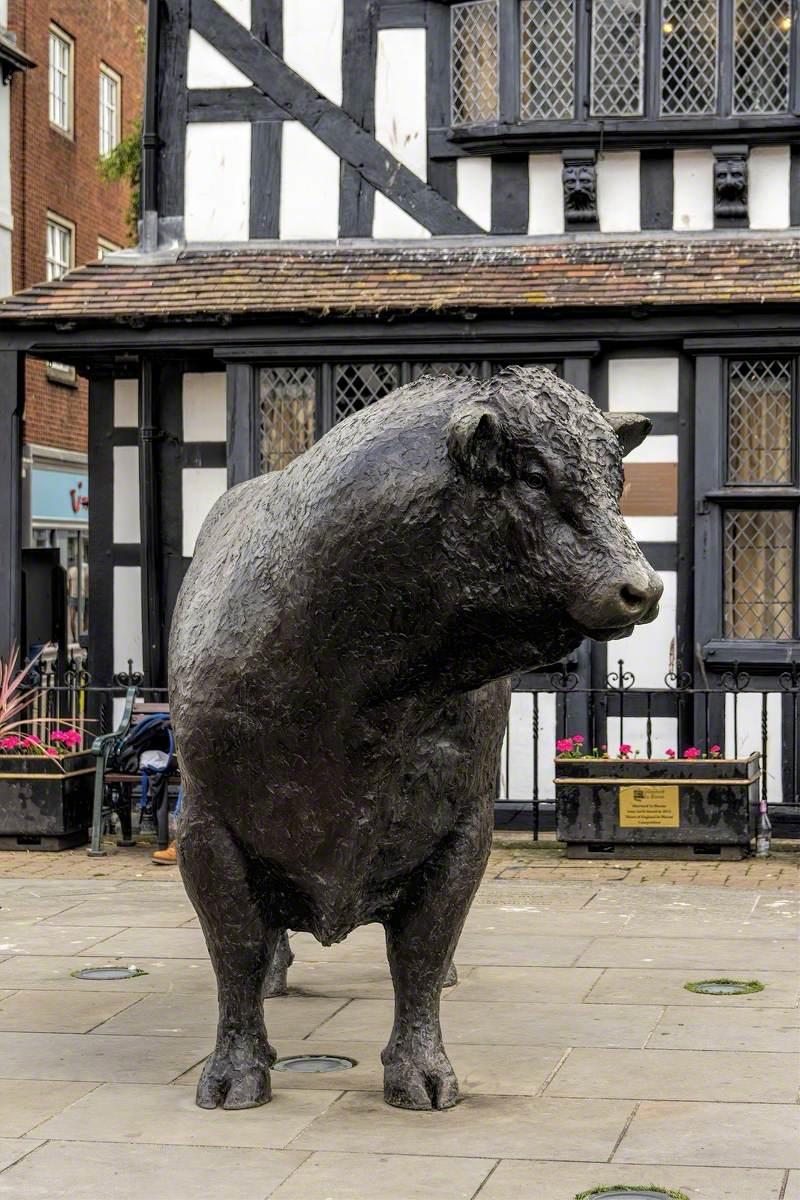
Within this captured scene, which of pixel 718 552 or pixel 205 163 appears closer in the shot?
pixel 718 552

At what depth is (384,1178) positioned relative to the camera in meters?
4.62

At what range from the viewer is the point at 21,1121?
5.19 metres

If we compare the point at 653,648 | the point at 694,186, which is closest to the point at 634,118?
the point at 694,186

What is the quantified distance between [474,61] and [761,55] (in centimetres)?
189

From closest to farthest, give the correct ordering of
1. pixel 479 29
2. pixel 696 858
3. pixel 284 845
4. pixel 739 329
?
pixel 284 845
pixel 696 858
pixel 739 329
pixel 479 29

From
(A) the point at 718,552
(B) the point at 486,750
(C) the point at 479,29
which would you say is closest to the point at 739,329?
(A) the point at 718,552

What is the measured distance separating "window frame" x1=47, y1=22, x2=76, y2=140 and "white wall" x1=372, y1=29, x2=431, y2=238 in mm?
14218

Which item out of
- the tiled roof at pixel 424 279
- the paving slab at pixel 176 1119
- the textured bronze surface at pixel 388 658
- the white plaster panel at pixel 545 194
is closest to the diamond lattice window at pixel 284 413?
the tiled roof at pixel 424 279

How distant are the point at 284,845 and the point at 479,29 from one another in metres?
8.73

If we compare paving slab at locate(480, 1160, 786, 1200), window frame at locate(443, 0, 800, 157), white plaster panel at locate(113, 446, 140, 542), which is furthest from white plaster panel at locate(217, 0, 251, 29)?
paving slab at locate(480, 1160, 786, 1200)

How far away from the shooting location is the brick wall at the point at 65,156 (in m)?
24.4

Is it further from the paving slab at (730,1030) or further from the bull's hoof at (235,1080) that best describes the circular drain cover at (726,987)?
the bull's hoof at (235,1080)

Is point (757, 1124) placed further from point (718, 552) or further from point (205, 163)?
point (205, 163)

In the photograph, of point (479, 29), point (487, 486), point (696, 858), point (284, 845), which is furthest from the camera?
point (479, 29)
